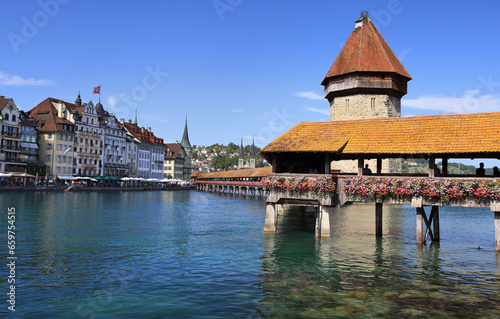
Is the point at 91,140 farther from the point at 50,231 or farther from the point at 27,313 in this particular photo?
the point at 27,313

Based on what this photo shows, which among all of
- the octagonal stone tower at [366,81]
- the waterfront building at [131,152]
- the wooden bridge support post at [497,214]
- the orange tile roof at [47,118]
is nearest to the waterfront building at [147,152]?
the waterfront building at [131,152]

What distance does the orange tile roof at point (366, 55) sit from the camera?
48.6 meters

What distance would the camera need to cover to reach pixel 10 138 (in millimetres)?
73250

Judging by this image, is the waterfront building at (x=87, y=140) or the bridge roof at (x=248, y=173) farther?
the waterfront building at (x=87, y=140)

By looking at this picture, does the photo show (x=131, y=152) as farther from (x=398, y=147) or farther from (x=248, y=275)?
(x=248, y=275)

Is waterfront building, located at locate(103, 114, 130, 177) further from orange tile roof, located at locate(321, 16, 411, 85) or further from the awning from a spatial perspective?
orange tile roof, located at locate(321, 16, 411, 85)

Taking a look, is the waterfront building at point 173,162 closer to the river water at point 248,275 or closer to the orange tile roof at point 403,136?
the river water at point 248,275

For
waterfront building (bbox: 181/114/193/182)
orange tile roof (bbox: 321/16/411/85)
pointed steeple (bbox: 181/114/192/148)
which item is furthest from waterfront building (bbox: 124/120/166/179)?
orange tile roof (bbox: 321/16/411/85)

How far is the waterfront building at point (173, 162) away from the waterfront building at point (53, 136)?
59202 mm

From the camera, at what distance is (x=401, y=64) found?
2066 inches

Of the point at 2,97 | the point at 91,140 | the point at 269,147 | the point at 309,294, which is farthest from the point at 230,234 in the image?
the point at 91,140

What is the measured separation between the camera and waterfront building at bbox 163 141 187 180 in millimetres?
148250

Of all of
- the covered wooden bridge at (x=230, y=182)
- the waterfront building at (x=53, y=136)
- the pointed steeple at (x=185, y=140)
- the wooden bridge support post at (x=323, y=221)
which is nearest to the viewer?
the wooden bridge support post at (x=323, y=221)

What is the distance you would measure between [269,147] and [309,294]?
401 inches
